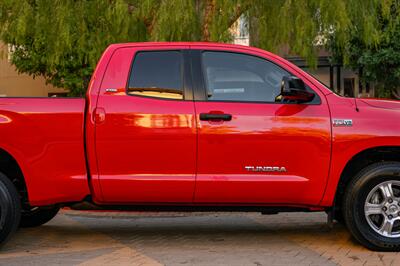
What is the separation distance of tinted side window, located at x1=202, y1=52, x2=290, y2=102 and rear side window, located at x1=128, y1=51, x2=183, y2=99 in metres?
0.27

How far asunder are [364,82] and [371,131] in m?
15.3

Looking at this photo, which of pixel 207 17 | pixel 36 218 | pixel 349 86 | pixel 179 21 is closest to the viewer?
pixel 36 218

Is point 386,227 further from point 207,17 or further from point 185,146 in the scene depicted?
point 207,17

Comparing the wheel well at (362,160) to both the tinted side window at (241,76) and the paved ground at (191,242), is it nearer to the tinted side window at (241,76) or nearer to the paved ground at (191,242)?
the paved ground at (191,242)

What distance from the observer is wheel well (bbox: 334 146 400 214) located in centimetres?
550

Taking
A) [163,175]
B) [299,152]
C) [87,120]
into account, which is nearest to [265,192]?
[299,152]

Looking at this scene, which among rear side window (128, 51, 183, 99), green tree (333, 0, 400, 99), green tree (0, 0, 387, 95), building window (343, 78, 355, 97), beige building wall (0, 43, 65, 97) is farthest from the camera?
beige building wall (0, 43, 65, 97)

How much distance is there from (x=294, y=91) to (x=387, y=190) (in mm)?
1254

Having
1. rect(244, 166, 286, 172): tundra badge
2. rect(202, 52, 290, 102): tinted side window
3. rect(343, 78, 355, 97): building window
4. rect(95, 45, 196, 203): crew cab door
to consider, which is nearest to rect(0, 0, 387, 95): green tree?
rect(202, 52, 290, 102): tinted side window

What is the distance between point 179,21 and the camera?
7.71m

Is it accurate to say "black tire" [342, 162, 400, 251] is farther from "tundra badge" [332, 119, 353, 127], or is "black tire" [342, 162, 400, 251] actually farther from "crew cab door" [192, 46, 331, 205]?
"tundra badge" [332, 119, 353, 127]

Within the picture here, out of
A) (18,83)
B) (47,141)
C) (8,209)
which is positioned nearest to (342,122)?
(47,141)

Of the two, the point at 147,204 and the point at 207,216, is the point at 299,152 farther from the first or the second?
the point at 207,216

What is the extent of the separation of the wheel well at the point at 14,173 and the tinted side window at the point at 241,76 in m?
1.99
